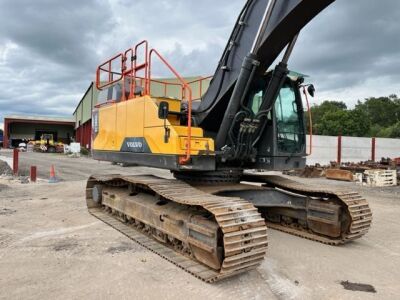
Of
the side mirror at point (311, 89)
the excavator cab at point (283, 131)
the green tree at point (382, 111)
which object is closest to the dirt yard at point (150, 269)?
the excavator cab at point (283, 131)

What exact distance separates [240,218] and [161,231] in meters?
1.83

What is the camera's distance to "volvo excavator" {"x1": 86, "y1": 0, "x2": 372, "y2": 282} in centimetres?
496

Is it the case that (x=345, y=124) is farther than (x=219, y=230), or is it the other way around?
(x=345, y=124)

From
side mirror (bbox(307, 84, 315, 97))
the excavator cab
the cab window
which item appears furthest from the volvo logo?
side mirror (bbox(307, 84, 315, 97))

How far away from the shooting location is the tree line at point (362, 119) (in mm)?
64875

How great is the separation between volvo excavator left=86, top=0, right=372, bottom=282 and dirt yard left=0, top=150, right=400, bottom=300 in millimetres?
281

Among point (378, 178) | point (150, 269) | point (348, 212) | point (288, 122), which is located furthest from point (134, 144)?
point (378, 178)

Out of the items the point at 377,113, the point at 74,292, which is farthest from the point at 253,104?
the point at 377,113

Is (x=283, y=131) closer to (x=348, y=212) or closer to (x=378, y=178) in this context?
(x=348, y=212)

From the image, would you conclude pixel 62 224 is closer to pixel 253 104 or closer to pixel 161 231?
pixel 161 231

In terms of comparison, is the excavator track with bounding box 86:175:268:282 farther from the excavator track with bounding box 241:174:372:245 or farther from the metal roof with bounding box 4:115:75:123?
the metal roof with bounding box 4:115:75:123

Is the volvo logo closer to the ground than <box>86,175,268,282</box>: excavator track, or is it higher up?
higher up

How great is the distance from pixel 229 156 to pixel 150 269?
2134 millimetres

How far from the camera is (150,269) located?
5.12 m
